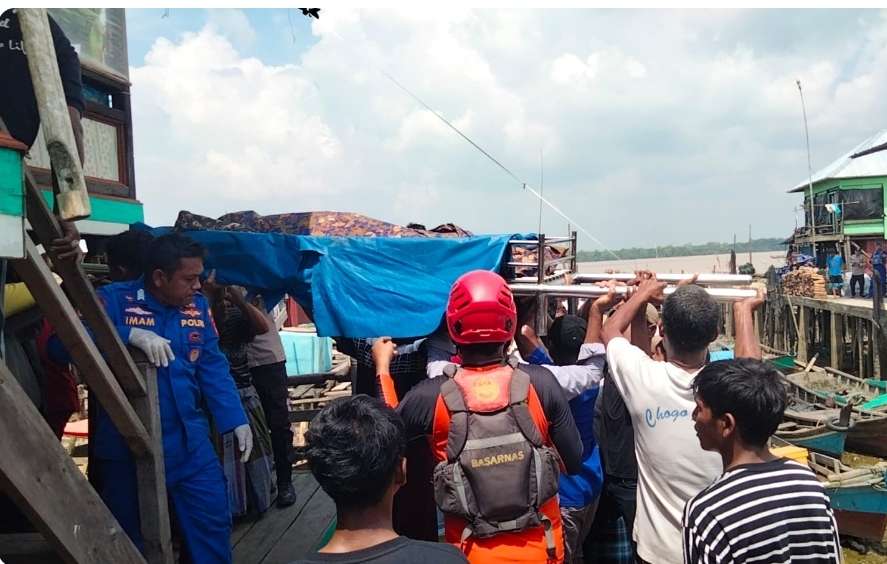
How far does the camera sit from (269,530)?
14.8 feet

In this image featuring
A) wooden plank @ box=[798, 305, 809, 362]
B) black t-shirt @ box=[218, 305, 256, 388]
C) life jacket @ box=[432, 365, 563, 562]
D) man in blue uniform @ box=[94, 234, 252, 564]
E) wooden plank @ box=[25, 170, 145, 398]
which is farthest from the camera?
wooden plank @ box=[798, 305, 809, 362]

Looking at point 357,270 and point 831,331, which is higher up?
point 357,270

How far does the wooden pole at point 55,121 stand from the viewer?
1992 millimetres

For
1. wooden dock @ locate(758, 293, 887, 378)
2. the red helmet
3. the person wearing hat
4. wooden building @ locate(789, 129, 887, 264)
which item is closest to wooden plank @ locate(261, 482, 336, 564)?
the person wearing hat

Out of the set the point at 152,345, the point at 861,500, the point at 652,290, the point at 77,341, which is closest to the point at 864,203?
the point at 861,500

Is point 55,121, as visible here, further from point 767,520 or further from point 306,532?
point 306,532

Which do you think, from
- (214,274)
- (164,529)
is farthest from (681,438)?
(214,274)

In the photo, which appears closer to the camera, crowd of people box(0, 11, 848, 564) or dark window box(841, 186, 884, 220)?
crowd of people box(0, 11, 848, 564)

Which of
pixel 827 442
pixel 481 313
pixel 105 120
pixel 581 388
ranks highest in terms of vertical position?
pixel 105 120

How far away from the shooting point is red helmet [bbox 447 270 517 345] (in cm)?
223

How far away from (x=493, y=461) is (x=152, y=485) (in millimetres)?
1668

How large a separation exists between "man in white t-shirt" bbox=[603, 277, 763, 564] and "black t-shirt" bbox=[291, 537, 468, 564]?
4.01ft

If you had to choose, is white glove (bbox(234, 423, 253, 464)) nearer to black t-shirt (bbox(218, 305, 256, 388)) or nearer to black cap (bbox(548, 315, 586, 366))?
black t-shirt (bbox(218, 305, 256, 388))

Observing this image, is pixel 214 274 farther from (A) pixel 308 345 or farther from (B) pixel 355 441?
(A) pixel 308 345
